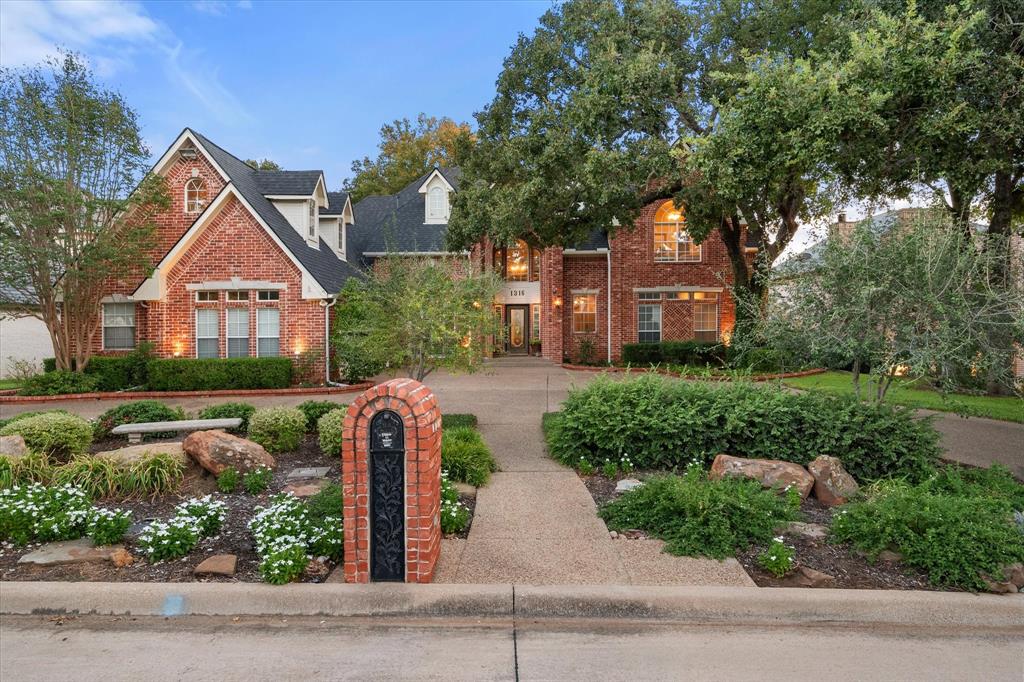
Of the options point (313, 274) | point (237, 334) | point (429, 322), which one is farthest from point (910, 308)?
point (237, 334)

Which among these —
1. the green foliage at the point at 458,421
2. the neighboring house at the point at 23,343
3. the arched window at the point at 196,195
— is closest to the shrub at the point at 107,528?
the green foliage at the point at 458,421

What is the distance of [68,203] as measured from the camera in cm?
1366

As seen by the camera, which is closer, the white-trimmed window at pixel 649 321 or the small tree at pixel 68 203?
the small tree at pixel 68 203

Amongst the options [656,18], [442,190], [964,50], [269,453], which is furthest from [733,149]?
[442,190]

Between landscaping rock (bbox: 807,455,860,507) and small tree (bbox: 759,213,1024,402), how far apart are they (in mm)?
1239

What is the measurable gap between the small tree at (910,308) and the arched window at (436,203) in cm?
1913

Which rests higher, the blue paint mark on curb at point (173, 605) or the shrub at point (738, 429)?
the shrub at point (738, 429)

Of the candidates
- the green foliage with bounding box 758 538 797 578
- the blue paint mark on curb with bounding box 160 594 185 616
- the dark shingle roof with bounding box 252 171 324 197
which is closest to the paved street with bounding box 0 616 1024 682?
the blue paint mark on curb with bounding box 160 594 185 616

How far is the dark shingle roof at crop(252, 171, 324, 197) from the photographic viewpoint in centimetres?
1752

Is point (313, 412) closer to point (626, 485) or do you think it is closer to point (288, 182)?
point (626, 485)

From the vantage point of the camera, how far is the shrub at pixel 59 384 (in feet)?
44.3

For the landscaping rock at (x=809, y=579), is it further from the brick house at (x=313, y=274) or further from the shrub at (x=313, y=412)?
the brick house at (x=313, y=274)

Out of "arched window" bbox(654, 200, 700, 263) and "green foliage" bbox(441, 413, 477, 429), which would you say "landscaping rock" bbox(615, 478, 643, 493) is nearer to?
"green foliage" bbox(441, 413, 477, 429)

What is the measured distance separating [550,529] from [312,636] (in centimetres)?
225
